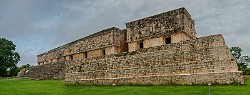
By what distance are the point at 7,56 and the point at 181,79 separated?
34.0m

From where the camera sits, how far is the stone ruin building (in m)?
12.8

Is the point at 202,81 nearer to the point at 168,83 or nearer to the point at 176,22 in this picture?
the point at 168,83

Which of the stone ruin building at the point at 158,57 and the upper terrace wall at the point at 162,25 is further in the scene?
the upper terrace wall at the point at 162,25

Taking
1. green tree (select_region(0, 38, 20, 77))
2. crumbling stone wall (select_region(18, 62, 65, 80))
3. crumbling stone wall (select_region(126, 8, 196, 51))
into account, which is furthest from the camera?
green tree (select_region(0, 38, 20, 77))

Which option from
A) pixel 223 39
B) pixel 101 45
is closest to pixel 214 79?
pixel 223 39

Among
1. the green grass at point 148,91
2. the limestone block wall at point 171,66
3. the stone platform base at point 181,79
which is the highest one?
the limestone block wall at point 171,66

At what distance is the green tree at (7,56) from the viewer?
39.2 meters

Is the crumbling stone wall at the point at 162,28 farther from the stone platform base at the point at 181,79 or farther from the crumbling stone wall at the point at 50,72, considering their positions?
the crumbling stone wall at the point at 50,72

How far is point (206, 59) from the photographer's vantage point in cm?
1312

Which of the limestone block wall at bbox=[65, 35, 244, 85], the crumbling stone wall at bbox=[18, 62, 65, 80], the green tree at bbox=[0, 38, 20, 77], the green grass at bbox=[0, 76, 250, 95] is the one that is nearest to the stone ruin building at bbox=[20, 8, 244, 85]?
the limestone block wall at bbox=[65, 35, 244, 85]

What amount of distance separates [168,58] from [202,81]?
2.41 meters

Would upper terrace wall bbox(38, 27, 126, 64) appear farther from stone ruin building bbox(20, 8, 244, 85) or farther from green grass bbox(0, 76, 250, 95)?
green grass bbox(0, 76, 250, 95)

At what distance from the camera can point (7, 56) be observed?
1597 inches

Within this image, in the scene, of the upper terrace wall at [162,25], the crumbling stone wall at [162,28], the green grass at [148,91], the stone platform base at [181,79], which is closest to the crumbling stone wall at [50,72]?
the stone platform base at [181,79]
